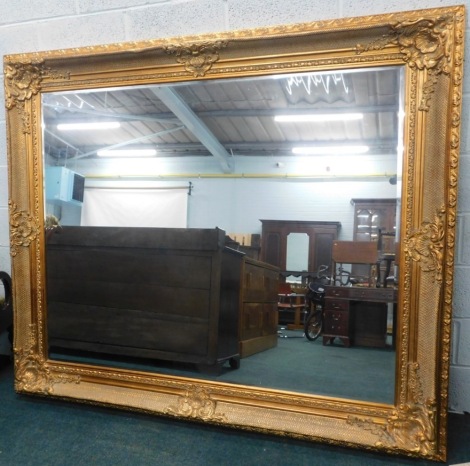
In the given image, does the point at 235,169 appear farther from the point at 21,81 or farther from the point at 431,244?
the point at 21,81

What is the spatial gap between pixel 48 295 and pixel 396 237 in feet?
3.54

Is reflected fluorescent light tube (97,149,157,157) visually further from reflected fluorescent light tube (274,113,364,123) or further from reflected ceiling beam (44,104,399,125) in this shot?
reflected fluorescent light tube (274,113,364,123)

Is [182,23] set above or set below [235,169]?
above

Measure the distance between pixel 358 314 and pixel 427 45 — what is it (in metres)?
0.70

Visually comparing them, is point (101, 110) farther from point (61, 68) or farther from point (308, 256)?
point (308, 256)

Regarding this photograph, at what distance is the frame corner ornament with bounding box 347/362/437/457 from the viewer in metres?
1.04

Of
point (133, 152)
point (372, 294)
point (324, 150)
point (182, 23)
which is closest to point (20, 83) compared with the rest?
point (133, 152)

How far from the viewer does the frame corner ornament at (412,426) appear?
1.04 meters

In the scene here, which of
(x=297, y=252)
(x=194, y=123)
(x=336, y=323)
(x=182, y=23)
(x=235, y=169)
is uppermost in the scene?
(x=182, y=23)

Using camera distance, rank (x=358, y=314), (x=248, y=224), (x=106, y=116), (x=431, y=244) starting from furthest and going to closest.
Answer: (x=106, y=116)
(x=248, y=224)
(x=358, y=314)
(x=431, y=244)

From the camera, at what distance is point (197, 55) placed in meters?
1.25

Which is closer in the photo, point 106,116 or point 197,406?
point 197,406

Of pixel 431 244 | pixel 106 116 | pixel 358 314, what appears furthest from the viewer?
pixel 106 116

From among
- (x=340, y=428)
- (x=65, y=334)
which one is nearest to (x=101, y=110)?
(x=65, y=334)
